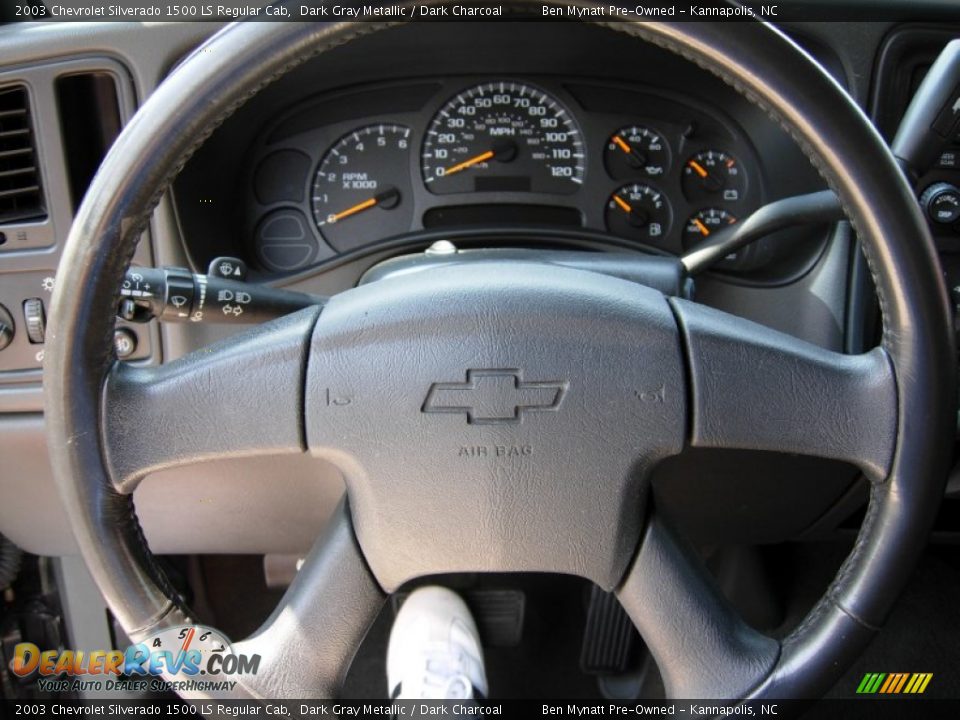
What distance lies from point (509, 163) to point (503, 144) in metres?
0.03

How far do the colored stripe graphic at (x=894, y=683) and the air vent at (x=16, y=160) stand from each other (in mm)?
1573

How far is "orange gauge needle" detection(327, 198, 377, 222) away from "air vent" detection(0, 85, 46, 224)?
0.41 m

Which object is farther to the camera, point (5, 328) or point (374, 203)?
point (374, 203)

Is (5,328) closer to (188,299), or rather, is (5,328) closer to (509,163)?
(188,299)

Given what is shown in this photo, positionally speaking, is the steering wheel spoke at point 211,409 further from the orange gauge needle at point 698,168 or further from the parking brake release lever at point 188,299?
the orange gauge needle at point 698,168

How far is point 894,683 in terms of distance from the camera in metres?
1.55

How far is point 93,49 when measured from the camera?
45.4 inches

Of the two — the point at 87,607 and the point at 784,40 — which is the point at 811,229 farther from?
the point at 87,607

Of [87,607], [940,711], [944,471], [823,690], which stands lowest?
[940,711]

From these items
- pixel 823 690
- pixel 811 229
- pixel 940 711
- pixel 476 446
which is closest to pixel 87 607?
pixel 476 446

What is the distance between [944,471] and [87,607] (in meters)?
1.36

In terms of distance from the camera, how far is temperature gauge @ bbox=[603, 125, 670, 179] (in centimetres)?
133

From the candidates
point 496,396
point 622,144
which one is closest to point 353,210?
point 622,144

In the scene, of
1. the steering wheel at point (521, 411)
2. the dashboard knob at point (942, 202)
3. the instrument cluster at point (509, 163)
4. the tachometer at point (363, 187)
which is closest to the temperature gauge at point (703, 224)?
the instrument cluster at point (509, 163)
